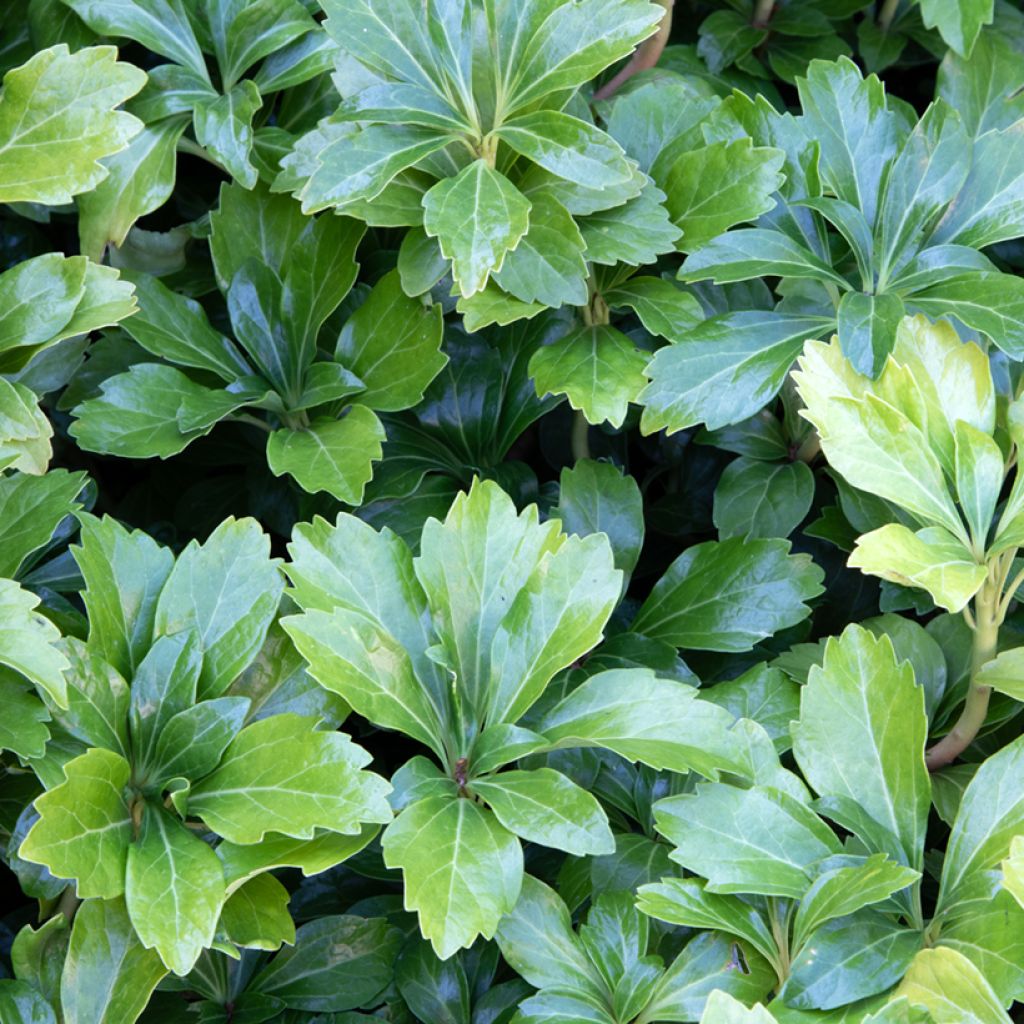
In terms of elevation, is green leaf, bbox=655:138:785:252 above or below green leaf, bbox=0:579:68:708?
above

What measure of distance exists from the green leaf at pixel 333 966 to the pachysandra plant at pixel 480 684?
172 millimetres

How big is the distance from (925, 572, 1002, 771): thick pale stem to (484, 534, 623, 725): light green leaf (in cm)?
31

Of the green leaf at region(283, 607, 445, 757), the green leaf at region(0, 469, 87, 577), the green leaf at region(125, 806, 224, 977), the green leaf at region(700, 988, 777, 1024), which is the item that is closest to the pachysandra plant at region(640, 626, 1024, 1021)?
the green leaf at region(700, 988, 777, 1024)

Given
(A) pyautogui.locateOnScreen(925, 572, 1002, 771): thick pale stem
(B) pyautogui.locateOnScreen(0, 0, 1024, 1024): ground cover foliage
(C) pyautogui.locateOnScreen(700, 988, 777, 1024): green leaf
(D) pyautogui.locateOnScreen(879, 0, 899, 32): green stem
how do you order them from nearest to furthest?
(C) pyautogui.locateOnScreen(700, 988, 777, 1024): green leaf → (B) pyautogui.locateOnScreen(0, 0, 1024, 1024): ground cover foliage → (A) pyautogui.locateOnScreen(925, 572, 1002, 771): thick pale stem → (D) pyautogui.locateOnScreen(879, 0, 899, 32): green stem

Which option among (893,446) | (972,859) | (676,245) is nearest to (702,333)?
(676,245)

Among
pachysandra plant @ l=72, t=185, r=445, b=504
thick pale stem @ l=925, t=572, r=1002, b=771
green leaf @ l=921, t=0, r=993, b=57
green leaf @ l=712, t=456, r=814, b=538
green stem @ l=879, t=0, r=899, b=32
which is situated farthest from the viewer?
green stem @ l=879, t=0, r=899, b=32

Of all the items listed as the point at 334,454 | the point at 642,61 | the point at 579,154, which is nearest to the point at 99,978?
the point at 334,454

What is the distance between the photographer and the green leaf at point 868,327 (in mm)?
1041

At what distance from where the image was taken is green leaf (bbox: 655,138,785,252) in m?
1.12

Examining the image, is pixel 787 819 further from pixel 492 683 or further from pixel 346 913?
pixel 346 913

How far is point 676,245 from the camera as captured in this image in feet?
3.73

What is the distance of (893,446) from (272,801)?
548mm

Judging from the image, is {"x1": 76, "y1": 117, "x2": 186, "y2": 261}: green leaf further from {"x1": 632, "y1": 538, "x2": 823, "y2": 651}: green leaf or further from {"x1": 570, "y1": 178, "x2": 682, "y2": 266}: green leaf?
{"x1": 632, "y1": 538, "x2": 823, "y2": 651}: green leaf

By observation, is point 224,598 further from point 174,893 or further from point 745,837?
point 745,837
